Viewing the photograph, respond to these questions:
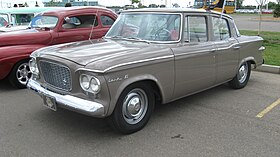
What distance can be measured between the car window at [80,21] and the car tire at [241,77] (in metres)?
3.65

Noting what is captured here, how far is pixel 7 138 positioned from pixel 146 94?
193 centimetres

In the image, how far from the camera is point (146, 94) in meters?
3.87

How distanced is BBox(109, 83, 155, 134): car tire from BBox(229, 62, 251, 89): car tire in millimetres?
2482

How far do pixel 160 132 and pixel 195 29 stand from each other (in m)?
1.83

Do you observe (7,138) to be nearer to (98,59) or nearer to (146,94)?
(98,59)

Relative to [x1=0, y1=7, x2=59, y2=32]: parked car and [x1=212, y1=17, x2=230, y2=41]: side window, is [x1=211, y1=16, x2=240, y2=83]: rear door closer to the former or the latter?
[x1=212, y1=17, x2=230, y2=41]: side window

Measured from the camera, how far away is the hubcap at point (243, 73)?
228 inches

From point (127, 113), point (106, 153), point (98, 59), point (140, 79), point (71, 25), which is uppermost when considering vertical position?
point (71, 25)

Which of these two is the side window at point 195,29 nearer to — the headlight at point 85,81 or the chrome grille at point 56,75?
the headlight at point 85,81

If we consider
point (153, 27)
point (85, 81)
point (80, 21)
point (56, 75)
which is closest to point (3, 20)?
point (80, 21)

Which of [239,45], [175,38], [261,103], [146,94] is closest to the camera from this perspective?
[146,94]

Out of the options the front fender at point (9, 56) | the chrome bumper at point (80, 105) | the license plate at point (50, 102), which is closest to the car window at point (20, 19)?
the front fender at point (9, 56)

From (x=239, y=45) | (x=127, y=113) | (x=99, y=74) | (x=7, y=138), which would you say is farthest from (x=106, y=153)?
(x=239, y=45)

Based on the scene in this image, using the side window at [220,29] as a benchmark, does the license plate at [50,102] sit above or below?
below
